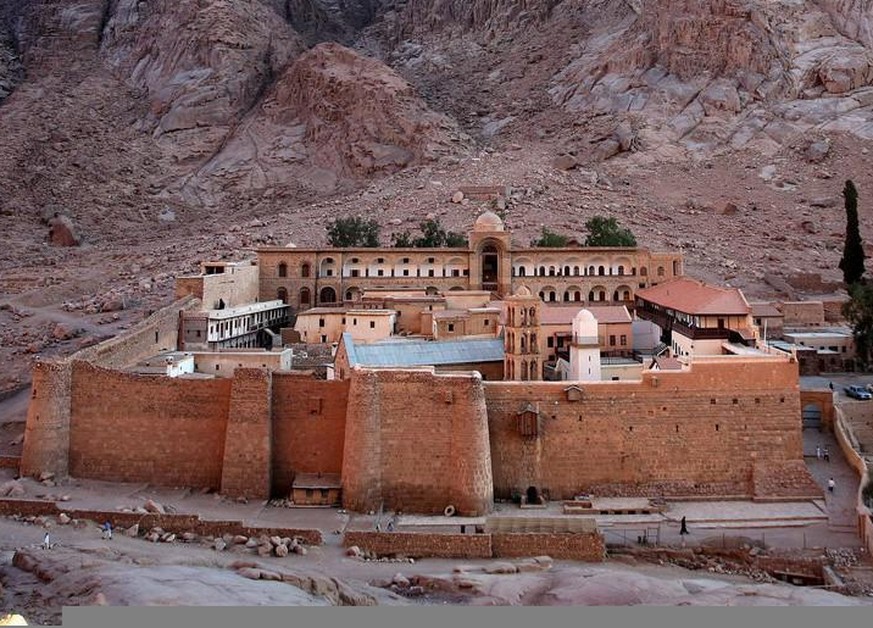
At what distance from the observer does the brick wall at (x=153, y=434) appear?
2259 centimetres

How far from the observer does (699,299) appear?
2950 centimetres

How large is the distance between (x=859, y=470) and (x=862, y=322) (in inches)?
408

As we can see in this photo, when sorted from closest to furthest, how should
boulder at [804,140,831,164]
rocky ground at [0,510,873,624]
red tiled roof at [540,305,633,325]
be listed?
rocky ground at [0,510,873,624], red tiled roof at [540,305,633,325], boulder at [804,140,831,164]

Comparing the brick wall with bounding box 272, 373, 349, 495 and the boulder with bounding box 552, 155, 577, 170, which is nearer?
the brick wall with bounding box 272, 373, 349, 495

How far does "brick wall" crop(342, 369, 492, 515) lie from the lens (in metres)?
21.4

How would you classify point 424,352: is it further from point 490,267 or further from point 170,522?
point 490,267

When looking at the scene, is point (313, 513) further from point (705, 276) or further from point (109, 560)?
point (705, 276)

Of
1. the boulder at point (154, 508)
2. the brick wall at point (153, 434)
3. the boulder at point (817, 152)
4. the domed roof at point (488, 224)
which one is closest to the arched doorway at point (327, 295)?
the domed roof at point (488, 224)

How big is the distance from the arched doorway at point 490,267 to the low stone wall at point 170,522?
22.5 meters

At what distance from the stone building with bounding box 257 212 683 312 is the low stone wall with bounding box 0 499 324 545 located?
825 inches

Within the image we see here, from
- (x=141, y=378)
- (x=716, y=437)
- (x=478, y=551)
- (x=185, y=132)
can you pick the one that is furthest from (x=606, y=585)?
(x=185, y=132)

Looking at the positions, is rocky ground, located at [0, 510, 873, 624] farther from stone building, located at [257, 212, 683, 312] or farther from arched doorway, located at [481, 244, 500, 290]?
arched doorway, located at [481, 244, 500, 290]

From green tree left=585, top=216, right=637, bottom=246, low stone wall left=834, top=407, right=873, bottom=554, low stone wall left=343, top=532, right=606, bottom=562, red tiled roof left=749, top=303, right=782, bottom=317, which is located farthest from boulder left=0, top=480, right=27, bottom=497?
green tree left=585, top=216, right=637, bottom=246

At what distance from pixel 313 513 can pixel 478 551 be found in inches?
156
